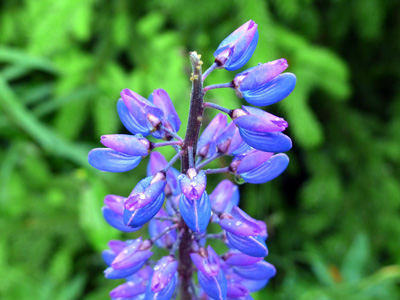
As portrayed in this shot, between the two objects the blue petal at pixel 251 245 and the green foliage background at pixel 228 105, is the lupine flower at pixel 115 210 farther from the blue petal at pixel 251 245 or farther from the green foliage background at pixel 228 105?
the green foliage background at pixel 228 105

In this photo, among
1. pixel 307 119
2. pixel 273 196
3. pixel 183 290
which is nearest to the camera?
pixel 183 290

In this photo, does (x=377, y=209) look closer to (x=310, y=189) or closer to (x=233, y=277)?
(x=310, y=189)

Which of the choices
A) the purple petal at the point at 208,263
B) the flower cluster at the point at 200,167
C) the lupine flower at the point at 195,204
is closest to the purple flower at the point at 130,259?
the flower cluster at the point at 200,167

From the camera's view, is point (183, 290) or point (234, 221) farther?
point (183, 290)

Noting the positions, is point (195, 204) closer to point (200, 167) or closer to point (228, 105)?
point (200, 167)

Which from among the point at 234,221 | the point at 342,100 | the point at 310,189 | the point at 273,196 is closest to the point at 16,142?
the point at 273,196

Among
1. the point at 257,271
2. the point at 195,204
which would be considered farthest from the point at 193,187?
the point at 257,271
